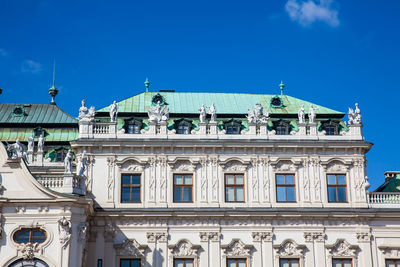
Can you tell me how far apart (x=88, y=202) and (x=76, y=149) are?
5.94 meters

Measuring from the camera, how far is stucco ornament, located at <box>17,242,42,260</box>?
124 ft

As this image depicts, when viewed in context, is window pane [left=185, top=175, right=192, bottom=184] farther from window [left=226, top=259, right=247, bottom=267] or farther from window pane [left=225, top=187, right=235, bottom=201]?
window [left=226, top=259, right=247, bottom=267]

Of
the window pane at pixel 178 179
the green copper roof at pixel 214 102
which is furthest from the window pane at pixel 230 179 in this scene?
the green copper roof at pixel 214 102

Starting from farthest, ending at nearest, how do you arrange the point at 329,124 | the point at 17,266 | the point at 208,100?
the point at 208,100
the point at 329,124
the point at 17,266

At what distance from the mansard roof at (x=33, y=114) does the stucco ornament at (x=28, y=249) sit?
45.0 feet

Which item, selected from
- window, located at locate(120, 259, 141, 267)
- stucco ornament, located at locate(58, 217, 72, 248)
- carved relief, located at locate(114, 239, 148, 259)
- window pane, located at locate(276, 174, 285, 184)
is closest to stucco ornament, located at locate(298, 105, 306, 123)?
window pane, located at locate(276, 174, 285, 184)

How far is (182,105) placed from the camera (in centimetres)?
4806

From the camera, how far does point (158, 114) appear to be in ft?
148

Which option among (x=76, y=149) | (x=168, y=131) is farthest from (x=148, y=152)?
(x=76, y=149)

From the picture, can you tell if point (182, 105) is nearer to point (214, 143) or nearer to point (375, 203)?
point (214, 143)

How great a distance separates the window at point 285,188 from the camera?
4409cm

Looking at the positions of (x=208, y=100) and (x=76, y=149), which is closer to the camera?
(x=76, y=149)

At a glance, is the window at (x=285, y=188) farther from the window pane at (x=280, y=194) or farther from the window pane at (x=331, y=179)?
the window pane at (x=331, y=179)

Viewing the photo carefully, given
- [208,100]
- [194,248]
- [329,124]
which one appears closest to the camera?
[194,248]
